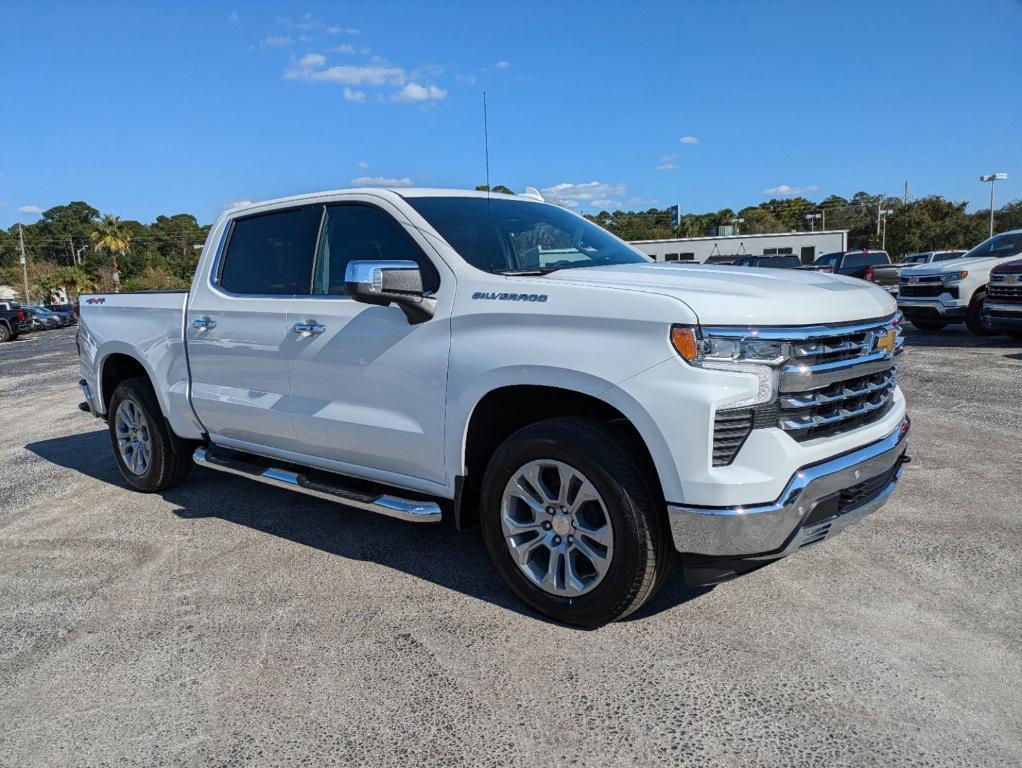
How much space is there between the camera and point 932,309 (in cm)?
1299

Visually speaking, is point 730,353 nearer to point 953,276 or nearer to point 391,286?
point 391,286

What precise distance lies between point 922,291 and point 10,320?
30007 millimetres

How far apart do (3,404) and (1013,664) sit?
471 inches

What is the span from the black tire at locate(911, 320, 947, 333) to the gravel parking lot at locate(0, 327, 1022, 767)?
32.3 ft

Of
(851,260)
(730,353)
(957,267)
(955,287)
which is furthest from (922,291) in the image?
(730,353)

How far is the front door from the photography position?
357 centimetres

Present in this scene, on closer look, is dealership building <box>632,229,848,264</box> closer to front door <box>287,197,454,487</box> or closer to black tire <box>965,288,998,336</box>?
black tire <box>965,288,998,336</box>

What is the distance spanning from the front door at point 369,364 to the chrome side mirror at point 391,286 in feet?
0.22

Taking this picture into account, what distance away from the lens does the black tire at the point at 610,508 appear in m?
2.95

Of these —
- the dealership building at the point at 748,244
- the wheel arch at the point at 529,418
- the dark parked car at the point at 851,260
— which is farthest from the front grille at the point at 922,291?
the dealership building at the point at 748,244

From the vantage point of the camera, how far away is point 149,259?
301ft

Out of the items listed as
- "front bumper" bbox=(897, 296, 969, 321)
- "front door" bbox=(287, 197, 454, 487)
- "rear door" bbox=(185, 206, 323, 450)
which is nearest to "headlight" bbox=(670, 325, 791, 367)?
"front door" bbox=(287, 197, 454, 487)

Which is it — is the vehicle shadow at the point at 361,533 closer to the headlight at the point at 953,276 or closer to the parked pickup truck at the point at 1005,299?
the parked pickup truck at the point at 1005,299

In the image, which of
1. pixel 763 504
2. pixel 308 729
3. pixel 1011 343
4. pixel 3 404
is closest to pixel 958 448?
pixel 763 504
